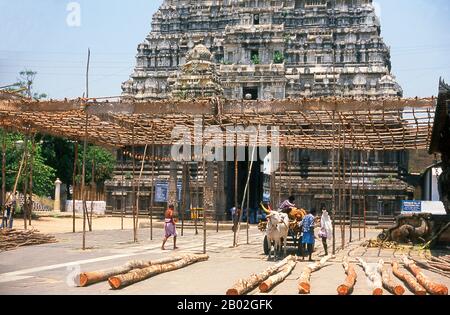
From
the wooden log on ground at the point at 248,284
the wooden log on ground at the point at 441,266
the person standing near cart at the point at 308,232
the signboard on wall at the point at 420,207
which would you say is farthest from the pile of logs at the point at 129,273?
the signboard on wall at the point at 420,207

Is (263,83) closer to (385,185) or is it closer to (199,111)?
(385,185)

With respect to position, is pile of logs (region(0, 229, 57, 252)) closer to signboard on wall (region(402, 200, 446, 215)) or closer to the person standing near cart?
the person standing near cart

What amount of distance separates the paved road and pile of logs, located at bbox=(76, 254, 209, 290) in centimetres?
13

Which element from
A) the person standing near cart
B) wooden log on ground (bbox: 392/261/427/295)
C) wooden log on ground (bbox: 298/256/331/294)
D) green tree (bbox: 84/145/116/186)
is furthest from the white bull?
green tree (bbox: 84/145/116/186)

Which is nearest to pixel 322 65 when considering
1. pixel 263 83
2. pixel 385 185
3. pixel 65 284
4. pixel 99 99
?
pixel 263 83

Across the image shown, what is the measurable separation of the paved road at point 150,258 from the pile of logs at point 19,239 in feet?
1.06

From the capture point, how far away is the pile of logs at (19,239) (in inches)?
635

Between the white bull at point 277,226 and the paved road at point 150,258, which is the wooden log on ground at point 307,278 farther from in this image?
the white bull at point 277,226

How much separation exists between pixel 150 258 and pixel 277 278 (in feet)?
16.4

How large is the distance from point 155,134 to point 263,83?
25427mm

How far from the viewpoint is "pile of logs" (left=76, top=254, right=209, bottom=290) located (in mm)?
9906

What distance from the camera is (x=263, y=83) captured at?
4672cm

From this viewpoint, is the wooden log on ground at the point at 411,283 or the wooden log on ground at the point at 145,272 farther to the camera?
the wooden log on ground at the point at 145,272
